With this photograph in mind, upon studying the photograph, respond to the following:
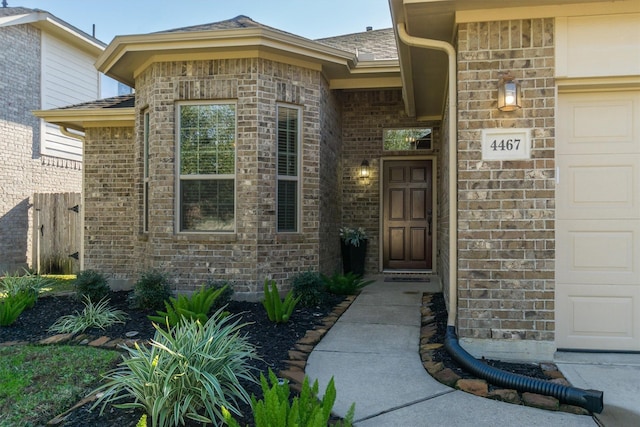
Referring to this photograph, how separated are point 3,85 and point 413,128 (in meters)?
8.29

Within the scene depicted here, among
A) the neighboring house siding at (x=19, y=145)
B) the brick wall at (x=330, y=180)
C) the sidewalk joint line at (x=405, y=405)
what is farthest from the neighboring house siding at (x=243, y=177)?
the neighboring house siding at (x=19, y=145)

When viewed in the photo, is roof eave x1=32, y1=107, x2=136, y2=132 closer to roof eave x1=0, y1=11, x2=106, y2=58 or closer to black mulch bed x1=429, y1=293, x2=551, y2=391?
roof eave x1=0, y1=11, x2=106, y2=58

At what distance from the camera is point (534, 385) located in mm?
2922

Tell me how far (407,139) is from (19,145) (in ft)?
26.6

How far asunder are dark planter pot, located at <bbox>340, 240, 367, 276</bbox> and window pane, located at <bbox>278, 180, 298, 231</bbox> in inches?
76.0

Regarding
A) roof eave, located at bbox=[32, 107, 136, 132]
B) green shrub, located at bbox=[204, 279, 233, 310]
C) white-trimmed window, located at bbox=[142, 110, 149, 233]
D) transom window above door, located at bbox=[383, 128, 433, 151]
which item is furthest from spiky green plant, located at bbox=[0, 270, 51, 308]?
transom window above door, located at bbox=[383, 128, 433, 151]

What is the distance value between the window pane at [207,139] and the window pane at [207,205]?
0.17m

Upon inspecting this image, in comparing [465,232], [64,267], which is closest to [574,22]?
[465,232]

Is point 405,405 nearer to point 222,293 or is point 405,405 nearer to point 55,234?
point 222,293

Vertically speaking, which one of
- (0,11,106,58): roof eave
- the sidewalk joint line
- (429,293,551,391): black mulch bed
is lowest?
the sidewalk joint line

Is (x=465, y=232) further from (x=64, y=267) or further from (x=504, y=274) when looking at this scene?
(x=64, y=267)

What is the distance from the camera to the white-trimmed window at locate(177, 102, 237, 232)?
6.13m

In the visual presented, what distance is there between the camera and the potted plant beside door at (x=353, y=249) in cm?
813

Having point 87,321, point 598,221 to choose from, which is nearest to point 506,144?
point 598,221
